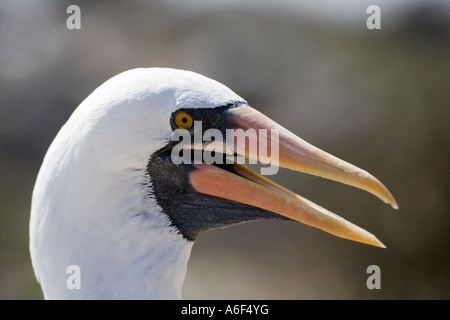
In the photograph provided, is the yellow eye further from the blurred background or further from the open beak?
the blurred background

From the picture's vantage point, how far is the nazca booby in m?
3.14

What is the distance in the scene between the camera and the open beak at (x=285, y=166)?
11.0 feet

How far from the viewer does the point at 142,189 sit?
10.9 ft

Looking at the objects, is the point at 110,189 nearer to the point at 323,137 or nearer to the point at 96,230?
the point at 96,230

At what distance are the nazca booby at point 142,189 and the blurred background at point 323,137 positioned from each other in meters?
6.40

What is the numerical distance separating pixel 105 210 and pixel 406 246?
7.80 meters

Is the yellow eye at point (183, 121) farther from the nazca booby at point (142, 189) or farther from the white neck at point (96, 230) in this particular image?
the white neck at point (96, 230)

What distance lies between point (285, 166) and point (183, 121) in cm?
63

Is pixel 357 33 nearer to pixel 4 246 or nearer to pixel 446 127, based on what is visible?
pixel 446 127

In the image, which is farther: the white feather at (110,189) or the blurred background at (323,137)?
the blurred background at (323,137)

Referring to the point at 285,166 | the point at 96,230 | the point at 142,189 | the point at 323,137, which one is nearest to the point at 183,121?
the point at 142,189

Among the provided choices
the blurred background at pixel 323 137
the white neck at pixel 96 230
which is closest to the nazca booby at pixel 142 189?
the white neck at pixel 96 230

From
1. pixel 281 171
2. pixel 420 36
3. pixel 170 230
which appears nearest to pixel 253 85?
pixel 281 171

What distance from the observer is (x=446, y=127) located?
32.7ft
